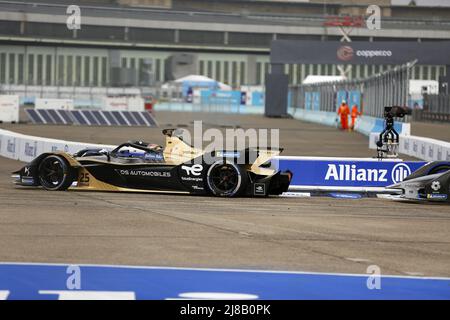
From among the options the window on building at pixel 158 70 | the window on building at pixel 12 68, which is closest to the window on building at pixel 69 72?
the window on building at pixel 12 68

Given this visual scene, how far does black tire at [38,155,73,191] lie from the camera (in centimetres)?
1722

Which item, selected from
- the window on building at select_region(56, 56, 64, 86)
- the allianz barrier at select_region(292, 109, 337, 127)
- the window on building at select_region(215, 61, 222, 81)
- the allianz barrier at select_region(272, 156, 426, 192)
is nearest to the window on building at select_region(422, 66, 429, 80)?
the window on building at select_region(215, 61, 222, 81)

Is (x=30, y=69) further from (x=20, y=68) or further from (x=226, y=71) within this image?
(x=226, y=71)

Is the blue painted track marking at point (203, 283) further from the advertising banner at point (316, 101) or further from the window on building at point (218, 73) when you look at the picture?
the window on building at point (218, 73)

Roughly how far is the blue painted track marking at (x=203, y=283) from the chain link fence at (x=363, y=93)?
26939 millimetres

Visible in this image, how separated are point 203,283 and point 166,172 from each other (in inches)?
321

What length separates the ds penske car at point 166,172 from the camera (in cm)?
1702

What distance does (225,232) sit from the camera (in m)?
12.8

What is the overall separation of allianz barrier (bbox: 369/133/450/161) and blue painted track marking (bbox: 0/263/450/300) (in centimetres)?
1408

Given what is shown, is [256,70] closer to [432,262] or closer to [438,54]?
[438,54]

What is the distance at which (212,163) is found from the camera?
667 inches
